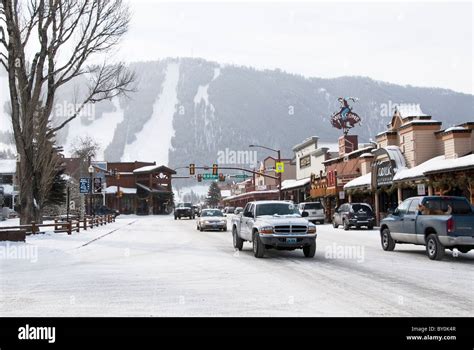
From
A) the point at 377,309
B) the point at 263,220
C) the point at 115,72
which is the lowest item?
the point at 377,309

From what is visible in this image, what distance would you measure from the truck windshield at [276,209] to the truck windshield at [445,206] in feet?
13.3

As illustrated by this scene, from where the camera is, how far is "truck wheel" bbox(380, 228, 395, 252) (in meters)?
17.9

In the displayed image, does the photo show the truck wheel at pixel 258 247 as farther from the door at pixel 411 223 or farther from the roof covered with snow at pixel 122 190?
the roof covered with snow at pixel 122 190

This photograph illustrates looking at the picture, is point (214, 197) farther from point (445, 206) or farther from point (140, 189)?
point (445, 206)

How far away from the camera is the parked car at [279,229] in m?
15.2

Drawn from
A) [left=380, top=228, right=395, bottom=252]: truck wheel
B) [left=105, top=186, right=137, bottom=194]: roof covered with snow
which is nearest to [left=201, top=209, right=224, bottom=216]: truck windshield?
[left=380, top=228, right=395, bottom=252]: truck wheel

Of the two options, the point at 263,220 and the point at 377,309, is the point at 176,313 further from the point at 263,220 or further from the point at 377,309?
the point at 263,220

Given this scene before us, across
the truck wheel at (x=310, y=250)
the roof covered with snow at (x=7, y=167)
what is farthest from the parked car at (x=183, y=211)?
the truck wheel at (x=310, y=250)

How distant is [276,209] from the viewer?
16.9 metres

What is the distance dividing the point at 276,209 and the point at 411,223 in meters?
4.25

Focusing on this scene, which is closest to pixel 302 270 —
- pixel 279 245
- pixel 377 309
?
pixel 279 245
